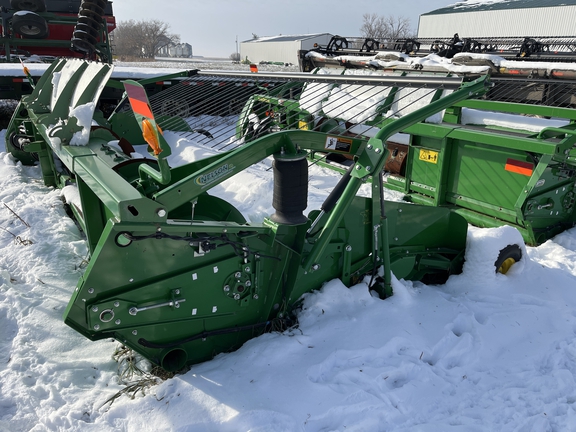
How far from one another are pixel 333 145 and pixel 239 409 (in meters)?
1.49

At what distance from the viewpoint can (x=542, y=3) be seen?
77.6 ft

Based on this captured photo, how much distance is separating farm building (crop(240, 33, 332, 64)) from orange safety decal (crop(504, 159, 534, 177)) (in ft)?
110

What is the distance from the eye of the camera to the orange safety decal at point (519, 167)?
4.27m

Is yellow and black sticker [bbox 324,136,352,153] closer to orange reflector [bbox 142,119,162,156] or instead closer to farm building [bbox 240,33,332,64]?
orange reflector [bbox 142,119,162,156]

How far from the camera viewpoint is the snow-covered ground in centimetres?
224

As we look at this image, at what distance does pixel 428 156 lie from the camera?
17.0ft

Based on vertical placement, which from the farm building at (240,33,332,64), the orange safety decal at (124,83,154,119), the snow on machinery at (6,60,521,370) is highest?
the farm building at (240,33,332,64)

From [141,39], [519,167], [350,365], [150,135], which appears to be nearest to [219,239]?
[150,135]

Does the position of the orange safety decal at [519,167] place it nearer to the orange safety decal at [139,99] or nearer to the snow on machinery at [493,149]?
the snow on machinery at [493,149]

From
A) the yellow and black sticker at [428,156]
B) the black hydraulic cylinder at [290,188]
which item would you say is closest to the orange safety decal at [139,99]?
the black hydraulic cylinder at [290,188]

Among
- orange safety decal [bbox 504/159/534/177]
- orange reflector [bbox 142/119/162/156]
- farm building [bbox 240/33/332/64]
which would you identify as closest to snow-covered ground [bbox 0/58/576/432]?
orange safety decal [bbox 504/159/534/177]

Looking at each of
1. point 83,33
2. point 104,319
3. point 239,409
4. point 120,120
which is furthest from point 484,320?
point 83,33

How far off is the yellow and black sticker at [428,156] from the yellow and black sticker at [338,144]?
2700mm

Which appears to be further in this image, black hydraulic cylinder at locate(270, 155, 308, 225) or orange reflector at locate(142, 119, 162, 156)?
black hydraulic cylinder at locate(270, 155, 308, 225)
